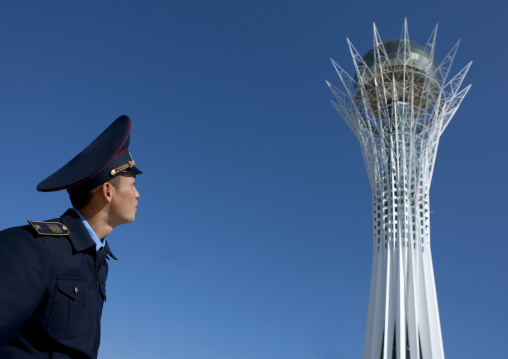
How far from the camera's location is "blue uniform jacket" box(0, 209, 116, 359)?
2469 mm

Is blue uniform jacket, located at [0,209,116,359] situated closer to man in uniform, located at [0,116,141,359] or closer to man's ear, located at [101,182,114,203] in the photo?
man in uniform, located at [0,116,141,359]

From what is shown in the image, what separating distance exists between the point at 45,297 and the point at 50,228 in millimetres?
392

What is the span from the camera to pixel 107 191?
335cm

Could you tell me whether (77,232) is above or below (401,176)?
→ below

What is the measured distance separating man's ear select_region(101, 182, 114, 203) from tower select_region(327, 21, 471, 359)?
32.1 metres

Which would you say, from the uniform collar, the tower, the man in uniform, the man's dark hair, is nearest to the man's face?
the man in uniform

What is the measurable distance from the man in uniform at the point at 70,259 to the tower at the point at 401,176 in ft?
105

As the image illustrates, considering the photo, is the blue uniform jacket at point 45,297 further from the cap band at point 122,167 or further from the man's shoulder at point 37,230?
the cap band at point 122,167

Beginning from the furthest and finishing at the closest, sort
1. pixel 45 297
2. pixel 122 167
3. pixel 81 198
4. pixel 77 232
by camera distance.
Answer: pixel 122 167, pixel 81 198, pixel 77 232, pixel 45 297

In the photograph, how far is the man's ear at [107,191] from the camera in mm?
3330

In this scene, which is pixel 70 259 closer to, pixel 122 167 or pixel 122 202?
pixel 122 202

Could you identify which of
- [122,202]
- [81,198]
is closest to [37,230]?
[81,198]

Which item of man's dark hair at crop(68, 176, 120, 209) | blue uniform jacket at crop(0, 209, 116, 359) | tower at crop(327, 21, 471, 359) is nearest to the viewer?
blue uniform jacket at crop(0, 209, 116, 359)

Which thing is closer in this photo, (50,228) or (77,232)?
(50,228)
